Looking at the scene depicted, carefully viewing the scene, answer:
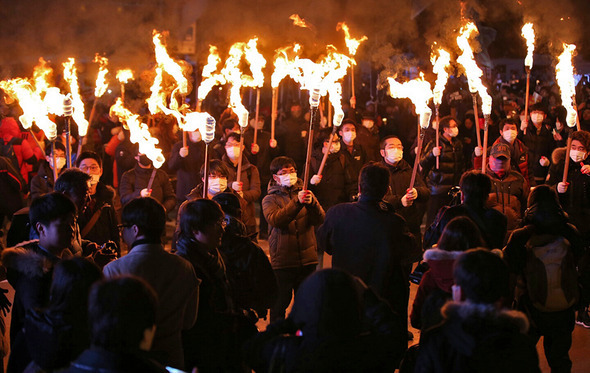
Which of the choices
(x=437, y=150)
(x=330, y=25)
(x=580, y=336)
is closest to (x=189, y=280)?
(x=580, y=336)

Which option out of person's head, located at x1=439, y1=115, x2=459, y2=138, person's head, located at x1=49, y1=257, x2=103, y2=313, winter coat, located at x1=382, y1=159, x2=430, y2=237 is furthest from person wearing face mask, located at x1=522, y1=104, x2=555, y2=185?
person's head, located at x1=49, y1=257, x2=103, y2=313

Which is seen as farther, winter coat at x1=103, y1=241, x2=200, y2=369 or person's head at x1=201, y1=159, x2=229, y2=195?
A: person's head at x1=201, y1=159, x2=229, y2=195

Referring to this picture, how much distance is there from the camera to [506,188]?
7750 mm

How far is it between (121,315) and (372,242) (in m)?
2.98

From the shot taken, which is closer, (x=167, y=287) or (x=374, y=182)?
(x=167, y=287)

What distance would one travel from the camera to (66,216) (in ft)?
14.1

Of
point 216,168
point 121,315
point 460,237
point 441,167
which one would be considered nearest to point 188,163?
point 216,168

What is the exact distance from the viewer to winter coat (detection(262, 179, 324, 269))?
684cm

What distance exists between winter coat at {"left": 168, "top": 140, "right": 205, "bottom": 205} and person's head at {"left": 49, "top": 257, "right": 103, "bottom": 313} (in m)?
7.01

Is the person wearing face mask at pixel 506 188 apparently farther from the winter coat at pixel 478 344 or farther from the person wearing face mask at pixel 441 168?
the winter coat at pixel 478 344

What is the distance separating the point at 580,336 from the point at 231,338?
4315mm

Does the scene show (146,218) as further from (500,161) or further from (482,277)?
(500,161)

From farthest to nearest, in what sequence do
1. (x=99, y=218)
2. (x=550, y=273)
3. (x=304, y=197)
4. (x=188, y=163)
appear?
(x=188, y=163), (x=304, y=197), (x=99, y=218), (x=550, y=273)

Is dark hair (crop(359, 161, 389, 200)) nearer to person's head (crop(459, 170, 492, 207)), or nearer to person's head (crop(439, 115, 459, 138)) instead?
person's head (crop(459, 170, 492, 207))
